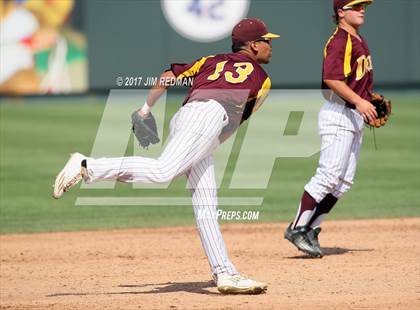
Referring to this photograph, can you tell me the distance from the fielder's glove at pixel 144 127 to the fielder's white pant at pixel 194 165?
1.12ft

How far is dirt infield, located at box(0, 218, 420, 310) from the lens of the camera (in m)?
7.25

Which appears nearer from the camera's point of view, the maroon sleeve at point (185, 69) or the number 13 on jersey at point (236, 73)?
the number 13 on jersey at point (236, 73)

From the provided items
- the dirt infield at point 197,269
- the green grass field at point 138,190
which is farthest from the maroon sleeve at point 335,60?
the green grass field at point 138,190

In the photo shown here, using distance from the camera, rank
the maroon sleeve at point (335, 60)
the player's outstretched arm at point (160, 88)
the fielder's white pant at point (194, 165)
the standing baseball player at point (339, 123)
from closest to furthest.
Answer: the fielder's white pant at point (194, 165), the player's outstretched arm at point (160, 88), the maroon sleeve at point (335, 60), the standing baseball player at point (339, 123)

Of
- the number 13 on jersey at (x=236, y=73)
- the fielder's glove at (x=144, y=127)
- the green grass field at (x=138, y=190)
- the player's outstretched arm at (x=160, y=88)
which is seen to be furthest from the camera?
the green grass field at (x=138, y=190)

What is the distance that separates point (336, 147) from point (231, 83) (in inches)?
73.8

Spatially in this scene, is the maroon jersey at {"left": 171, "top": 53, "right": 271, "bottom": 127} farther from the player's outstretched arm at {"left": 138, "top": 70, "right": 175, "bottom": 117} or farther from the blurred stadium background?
the blurred stadium background

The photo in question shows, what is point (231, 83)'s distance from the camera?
7520 mm

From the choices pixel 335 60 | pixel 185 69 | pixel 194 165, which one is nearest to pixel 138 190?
pixel 335 60

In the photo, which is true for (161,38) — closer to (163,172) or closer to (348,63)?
(348,63)
